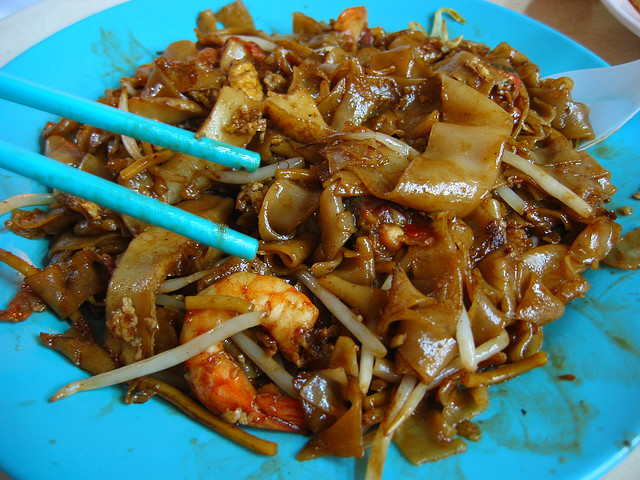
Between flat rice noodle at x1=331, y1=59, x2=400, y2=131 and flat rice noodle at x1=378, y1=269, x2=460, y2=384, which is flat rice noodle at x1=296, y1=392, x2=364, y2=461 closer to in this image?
flat rice noodle at x1=378, y1=269, x2=460, y2=384

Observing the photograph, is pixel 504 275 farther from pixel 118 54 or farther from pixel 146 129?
pixel 118 54

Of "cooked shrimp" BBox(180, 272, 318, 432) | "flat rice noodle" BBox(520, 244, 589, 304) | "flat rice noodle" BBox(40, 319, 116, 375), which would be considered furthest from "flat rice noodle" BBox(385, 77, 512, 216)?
"flat rice noodle" BBox(40, 319, 116, 375)

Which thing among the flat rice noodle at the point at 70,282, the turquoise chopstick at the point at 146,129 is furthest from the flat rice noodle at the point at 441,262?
the flat rice noodle at the point at 70,282

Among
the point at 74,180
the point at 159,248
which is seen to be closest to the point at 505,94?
the point at 159,248

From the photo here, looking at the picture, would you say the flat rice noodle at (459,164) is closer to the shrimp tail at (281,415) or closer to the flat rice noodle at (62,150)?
the shrimp tail at (281,415)

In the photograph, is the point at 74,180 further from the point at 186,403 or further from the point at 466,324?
the point at 466,324
